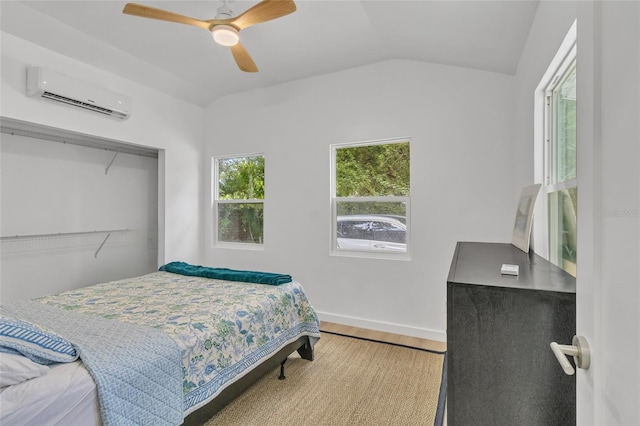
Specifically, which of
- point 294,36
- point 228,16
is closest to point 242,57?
point 228,16

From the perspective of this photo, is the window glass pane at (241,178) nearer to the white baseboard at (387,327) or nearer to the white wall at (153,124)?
the white wall at (153,124)

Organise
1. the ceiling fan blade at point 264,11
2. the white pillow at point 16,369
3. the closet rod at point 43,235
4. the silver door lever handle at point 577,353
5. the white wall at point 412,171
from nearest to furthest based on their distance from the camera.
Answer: the silver door lever handle at point 577,353 < the white pillow at point 16,369 < the ceiling fan blade at point 264,11 < the white wall at point 412,171 < the closet rod at point 43,235

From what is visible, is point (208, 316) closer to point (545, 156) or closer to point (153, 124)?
point (545, 156)

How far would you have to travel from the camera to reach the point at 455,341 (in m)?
1.03

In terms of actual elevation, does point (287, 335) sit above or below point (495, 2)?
below

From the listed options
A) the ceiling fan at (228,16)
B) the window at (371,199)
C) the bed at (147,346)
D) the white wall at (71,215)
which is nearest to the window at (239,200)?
the white wall at (71,215)

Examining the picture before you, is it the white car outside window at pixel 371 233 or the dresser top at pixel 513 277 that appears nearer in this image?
the dresser top at pixel 513 277

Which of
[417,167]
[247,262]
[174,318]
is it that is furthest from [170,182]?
[417,167]

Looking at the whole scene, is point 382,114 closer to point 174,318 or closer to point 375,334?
Answer: point 375,334

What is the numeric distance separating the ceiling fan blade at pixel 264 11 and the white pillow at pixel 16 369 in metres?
1.98

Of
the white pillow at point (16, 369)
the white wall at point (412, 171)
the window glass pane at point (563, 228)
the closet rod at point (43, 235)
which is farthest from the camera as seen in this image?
the closet rod at point (43, 235)

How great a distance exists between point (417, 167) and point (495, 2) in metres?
1.53

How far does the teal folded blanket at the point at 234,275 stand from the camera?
2.63 metres

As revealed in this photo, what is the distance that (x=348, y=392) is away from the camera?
2.24 m
